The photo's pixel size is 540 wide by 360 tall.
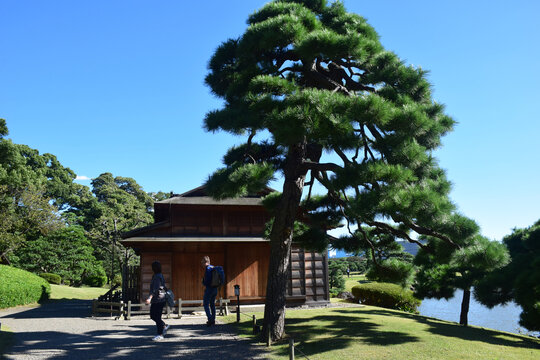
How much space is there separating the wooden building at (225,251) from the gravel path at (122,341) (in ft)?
10.7

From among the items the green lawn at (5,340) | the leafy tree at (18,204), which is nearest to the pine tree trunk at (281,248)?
the green lawn at (5,340)

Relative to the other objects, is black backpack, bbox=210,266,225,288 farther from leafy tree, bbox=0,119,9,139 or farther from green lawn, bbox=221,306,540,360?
leafy tree, bbox=0,119,9,139

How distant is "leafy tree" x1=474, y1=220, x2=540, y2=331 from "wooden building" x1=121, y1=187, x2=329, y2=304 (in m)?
7.16

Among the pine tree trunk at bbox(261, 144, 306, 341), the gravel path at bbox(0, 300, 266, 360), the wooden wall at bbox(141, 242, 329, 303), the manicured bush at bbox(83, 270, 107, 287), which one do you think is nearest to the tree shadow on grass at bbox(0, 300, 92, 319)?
the gravel path at bbox(0, 300, 266, 360)

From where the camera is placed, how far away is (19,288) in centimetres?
1709

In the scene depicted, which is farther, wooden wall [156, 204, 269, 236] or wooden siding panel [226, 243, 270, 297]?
wooden siding panel [226, 243, 270, 297]

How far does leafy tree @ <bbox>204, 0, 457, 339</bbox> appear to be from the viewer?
251 inches

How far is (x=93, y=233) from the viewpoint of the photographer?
2870 cm

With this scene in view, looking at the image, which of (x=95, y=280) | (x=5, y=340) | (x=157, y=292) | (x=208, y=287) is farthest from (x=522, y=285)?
(x=95, y=280)

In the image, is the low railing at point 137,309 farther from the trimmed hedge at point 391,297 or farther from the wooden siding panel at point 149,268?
the trimmed hedge at point 391,297

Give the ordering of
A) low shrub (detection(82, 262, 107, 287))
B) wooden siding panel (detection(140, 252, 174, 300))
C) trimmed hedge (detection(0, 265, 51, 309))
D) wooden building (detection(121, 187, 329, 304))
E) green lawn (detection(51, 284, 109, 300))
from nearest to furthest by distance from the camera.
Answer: wooden siding panel (detection(140, 252, 174, 300))
wooden building (detection(121, 187, 329, 304))
trimmed hedge (detection(0, 265, 51, 309))
green lawn (detection(51, 284, 109, 300))
low shrub (detection(82, 262, 107, 287))

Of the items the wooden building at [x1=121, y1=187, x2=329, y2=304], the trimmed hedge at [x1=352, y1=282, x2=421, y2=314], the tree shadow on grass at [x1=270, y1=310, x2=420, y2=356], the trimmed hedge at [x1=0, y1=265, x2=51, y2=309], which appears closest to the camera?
the tree shadow on grass at [x1=270, y1=310, x2=420, y2=356]

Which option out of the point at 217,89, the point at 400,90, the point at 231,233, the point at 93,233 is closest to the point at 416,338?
the point at 400,90

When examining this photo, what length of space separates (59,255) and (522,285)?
92.8ft
